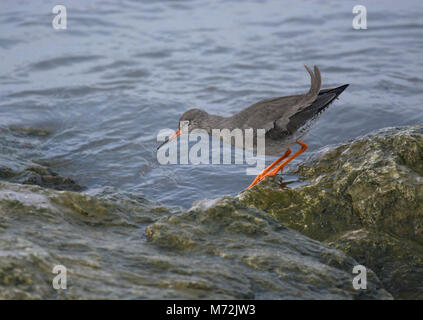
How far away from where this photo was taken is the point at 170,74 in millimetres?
11266

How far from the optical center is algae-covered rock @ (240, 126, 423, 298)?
420cm

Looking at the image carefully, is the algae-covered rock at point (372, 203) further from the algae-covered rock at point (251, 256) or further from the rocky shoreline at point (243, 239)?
the algae-covered rock at point (251, 256)

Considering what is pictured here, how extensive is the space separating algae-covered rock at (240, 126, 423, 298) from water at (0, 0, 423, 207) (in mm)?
1748

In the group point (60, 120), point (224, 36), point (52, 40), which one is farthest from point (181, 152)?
point (52, 40)

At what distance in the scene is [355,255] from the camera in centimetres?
423

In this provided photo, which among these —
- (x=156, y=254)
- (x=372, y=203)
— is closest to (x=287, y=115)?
(x=372, y=203)

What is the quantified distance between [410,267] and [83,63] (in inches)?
375

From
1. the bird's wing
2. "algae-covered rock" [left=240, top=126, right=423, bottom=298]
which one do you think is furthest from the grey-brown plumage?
"algae-covered rock" [left=240, top=126, right=423, bottom=298]

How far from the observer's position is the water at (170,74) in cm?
755

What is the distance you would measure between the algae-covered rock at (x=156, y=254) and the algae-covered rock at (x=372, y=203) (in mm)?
507

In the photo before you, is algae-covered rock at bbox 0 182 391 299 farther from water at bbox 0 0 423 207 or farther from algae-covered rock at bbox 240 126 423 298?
water at bbox 0 0 423 207

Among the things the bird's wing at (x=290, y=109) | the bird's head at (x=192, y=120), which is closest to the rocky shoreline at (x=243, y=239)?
the bird's wing at (x=290, y=109)

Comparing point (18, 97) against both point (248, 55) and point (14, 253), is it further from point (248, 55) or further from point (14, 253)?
point (14, 253)

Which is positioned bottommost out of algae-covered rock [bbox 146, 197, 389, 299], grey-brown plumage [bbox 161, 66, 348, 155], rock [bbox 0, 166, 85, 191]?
algae-covered rock [bbox 146, 197, 389, 299]
